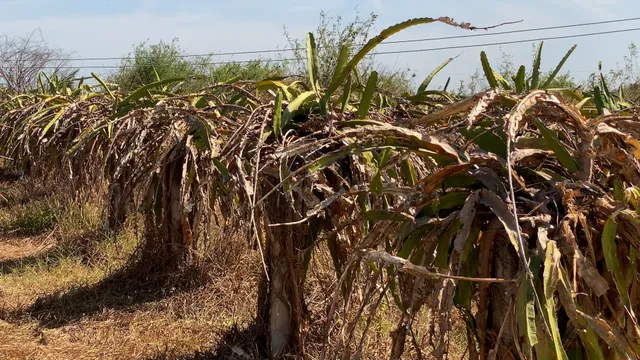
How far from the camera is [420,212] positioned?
4.58 feet

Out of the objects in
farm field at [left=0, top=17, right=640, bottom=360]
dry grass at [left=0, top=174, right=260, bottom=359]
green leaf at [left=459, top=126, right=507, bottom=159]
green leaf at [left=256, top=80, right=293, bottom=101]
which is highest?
green leaf at [left=459, top=126, right=507, bottom=159]

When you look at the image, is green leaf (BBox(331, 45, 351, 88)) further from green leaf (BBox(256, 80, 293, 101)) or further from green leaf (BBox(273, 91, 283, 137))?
green leaf (BBox(256, 80, 293, 101))

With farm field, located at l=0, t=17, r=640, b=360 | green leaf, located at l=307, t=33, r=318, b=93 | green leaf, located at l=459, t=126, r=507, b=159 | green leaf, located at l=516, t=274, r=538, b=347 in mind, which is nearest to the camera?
green leaf, located at l=516, t=274, r=538, b=347

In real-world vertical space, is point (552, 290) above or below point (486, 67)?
below

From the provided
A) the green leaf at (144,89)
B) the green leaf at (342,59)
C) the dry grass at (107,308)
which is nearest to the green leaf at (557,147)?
the green leaf at (342,59)

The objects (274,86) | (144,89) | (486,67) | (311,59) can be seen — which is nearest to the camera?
(486,67)

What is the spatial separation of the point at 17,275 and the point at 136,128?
2.76 metres

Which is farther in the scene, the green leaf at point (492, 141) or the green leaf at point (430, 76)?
the green leaf at point (430, 76)

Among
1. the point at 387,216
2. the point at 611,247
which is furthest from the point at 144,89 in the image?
the point at 611,247

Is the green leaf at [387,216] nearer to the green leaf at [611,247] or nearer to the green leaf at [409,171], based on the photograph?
the green leaf at [611,247]

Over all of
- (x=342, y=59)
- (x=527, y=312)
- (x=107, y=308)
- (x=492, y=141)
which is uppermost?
(x=342, y=59)

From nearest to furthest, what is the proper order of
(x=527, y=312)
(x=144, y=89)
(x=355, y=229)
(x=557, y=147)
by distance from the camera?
(x=527, y=312) → (x=557, y=147) → (x=355, y=229) → (x=144, y=89)

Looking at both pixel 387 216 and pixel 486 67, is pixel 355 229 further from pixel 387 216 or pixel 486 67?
pixel 387 216

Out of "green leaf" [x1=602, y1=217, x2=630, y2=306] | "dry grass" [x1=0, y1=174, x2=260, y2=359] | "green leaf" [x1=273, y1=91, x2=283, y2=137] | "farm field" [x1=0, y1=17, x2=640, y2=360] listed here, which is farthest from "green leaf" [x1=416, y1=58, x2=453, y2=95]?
"dry grass" [x1=0, y1=174, x2=260, y2=359]
